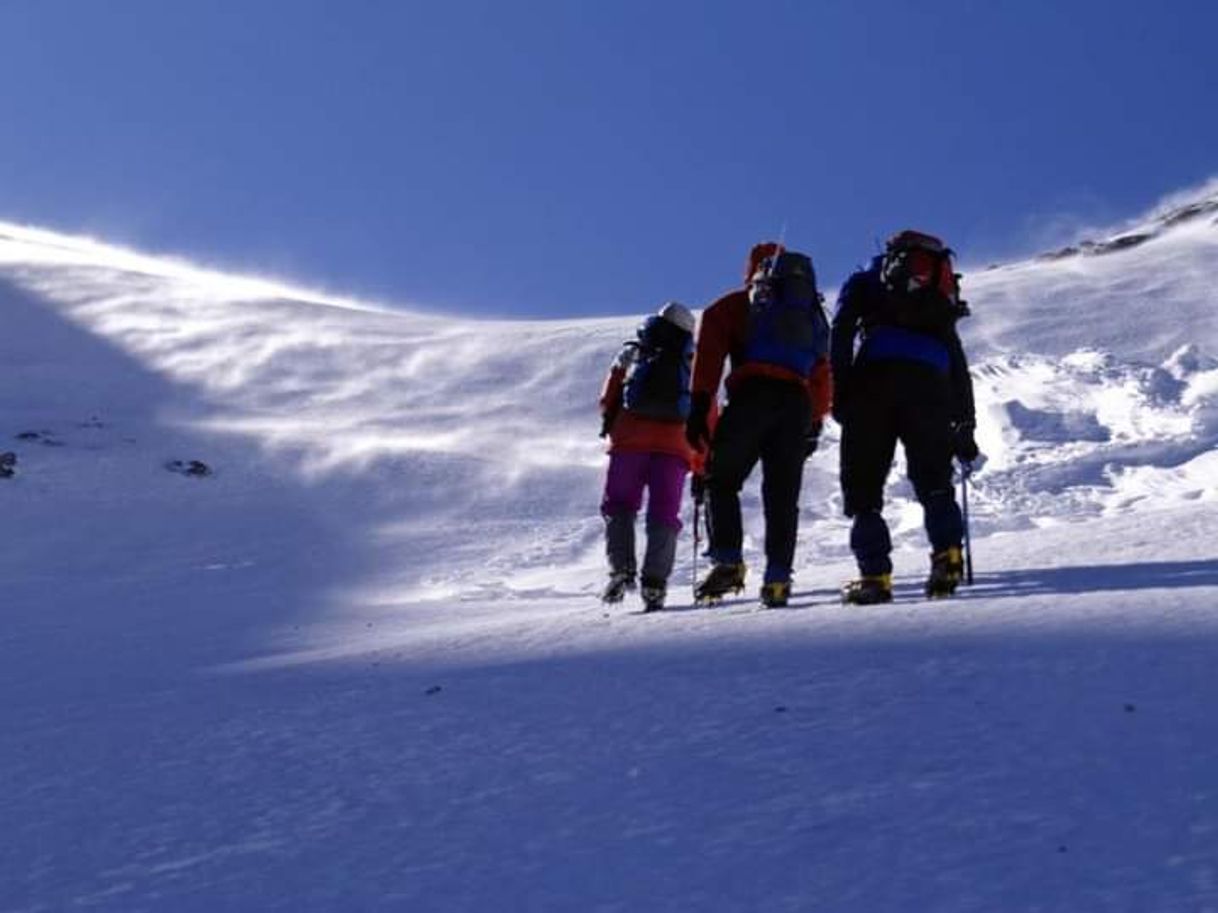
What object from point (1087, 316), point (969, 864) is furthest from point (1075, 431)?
point (969, 864)

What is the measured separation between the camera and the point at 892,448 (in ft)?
19.4

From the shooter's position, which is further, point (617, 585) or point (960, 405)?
point (617, 585)

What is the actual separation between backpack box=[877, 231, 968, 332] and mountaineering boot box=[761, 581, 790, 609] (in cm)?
118

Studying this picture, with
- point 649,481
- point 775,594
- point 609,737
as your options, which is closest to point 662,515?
point 649,481

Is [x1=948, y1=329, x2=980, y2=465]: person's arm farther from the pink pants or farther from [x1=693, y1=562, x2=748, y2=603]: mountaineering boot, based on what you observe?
the pink pants

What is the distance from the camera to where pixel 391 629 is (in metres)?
7.65

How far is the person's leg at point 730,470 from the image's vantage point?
6.07 m

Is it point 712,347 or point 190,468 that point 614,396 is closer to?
point 712,347

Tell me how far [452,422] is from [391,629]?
1365 centimetres

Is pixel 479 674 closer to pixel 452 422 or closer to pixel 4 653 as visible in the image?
pixel 4 653

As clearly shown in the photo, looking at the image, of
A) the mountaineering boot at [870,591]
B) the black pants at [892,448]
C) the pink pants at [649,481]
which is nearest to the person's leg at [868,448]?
the black pants at [892,448]

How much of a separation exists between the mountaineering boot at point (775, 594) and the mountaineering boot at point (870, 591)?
0.27m

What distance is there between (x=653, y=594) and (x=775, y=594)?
43.1 inches

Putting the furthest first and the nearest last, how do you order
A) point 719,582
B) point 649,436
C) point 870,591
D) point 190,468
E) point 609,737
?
point 190,468 → point 649,436 → point 719,582 → point 870,591 → point 609,737
